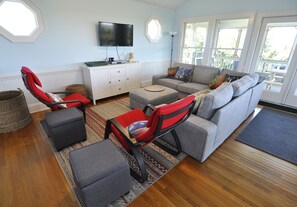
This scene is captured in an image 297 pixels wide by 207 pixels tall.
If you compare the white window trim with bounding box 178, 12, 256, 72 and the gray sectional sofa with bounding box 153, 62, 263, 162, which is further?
the white window trim with bounding box 178, 12, 256, 72

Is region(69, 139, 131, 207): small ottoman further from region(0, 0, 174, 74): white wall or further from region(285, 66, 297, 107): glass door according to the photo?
region(285, 66, 297, 107): glass door

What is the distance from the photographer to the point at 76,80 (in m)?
3.52

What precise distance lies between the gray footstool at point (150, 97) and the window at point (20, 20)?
210 cm

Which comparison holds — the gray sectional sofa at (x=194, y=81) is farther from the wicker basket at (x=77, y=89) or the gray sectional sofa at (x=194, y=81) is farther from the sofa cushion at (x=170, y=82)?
the wicker basket at (x=77, y=89)

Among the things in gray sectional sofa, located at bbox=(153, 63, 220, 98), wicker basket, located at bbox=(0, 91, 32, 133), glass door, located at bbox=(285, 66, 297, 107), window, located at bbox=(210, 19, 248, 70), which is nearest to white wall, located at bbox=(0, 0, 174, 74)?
wicker basket, located at bbox=(0, 91, 32, 133)

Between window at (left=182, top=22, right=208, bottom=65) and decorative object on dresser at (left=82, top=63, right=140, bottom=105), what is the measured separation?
215 cm

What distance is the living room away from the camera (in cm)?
154

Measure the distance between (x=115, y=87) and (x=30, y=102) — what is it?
1.73 m

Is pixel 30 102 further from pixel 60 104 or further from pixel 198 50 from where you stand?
pixel 198 50

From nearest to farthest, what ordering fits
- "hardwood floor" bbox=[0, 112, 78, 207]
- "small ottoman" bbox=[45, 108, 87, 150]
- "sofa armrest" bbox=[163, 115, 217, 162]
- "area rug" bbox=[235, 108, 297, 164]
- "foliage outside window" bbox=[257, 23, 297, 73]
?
1. "hardwood floor" bbox=[0, 112, 78, 207]
2. "sofa armrest" bbox=[163, 115, 217, 162]
3. "small ottoman" bbox=[45, 108, 87, 150]
4. "area rug" bbox=[235, 108, 297, 164]
5. "foliage outside window" bbox=[257, 23, 297, 73]

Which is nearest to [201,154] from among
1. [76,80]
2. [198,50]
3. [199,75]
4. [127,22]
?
[199,75]

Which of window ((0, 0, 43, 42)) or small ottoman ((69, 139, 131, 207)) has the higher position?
window ((0, 0, 43, 42))

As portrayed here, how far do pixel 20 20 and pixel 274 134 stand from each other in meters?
4.77

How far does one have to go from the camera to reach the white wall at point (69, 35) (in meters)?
2.74
